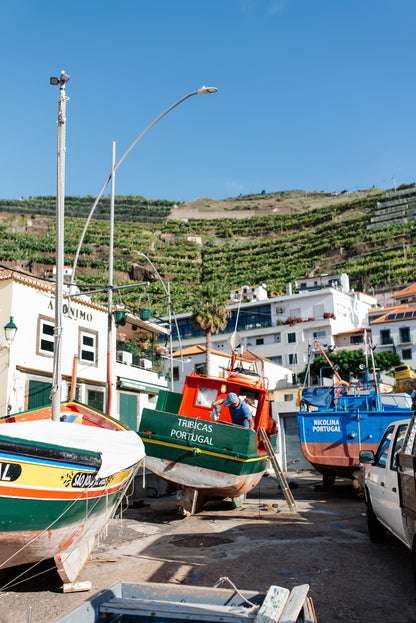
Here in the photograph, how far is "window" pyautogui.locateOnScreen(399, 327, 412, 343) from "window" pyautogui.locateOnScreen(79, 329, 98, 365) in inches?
1553

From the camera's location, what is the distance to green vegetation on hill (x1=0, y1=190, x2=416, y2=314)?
294 ft

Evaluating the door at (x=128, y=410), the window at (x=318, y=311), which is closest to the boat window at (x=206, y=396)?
the door at (x=128, y=410)

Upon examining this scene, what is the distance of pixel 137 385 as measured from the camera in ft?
75.0

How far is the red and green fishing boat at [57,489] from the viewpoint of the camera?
4691 mm

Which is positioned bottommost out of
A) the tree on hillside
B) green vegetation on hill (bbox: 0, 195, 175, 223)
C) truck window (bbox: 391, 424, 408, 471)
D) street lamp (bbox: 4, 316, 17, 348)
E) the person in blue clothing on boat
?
truck window (bbox: 391, 424, 408, 471)

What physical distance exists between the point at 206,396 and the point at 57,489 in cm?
809

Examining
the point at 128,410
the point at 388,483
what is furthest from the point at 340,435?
the point at 128,410

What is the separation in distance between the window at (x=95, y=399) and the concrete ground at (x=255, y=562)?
28.1 feet

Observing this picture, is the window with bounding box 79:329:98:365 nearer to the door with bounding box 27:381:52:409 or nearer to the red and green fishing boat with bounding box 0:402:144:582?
the door with bounding box 27:381:52:409

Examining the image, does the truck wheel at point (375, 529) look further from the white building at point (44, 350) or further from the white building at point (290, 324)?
the white building at point (290, 324)

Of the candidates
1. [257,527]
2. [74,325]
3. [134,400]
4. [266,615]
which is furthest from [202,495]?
[134,400]

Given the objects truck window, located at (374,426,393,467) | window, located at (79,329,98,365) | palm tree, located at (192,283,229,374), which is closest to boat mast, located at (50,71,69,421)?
truck window, located at (374,426,393,467)

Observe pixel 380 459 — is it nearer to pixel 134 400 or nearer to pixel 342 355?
pixel 134 400

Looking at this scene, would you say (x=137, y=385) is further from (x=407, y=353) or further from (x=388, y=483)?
(x=407, y=353)
